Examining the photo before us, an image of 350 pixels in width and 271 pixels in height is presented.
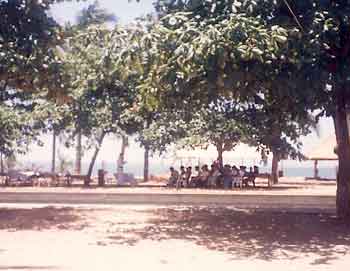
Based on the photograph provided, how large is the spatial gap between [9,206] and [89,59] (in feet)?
30.4

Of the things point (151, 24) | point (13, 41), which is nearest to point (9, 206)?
point (13, 41)

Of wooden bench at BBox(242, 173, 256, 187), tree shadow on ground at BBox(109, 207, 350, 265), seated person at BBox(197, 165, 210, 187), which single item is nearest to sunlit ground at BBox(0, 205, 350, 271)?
tree shadow on ground at BBox(109, 207, 350, 265)

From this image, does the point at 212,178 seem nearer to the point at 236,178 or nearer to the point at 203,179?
the point at 203,179

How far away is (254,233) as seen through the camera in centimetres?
1058

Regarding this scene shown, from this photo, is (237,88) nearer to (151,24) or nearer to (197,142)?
(151,24)

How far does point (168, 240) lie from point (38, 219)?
4.05 m

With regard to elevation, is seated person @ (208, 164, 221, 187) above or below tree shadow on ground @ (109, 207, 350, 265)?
above

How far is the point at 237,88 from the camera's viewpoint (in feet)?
31.7

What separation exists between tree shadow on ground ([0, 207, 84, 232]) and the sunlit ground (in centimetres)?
2

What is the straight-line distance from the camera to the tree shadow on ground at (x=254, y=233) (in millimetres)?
8820

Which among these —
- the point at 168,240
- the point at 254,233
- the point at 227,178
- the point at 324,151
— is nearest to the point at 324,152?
the point at 324,151

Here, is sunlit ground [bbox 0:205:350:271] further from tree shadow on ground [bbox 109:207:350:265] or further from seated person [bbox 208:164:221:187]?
seated person [bbox 208:164:221:187]

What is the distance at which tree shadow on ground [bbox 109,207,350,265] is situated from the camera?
8820mm

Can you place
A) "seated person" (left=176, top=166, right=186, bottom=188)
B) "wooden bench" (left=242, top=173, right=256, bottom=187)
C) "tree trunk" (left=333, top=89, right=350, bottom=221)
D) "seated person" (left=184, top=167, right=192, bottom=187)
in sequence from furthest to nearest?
"wooden bench" (left=242, top=173, right=256, bottom=187) < "seated person" (left=184, top=167, right=192, bottom=187) < "seated person" (left=176, top=166, right=186, bottom=188) < "tree trunk" (left=333, top=89, right=350, bottom=221)
